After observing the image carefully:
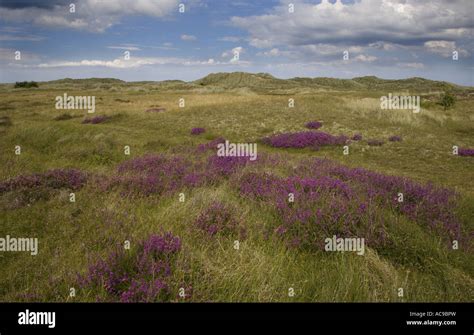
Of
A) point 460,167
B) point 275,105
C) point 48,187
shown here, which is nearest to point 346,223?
point 48,187

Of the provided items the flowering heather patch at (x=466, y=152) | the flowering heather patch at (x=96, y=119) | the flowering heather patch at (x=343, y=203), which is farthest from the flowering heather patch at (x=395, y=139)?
the flowering heather patch at (x=96, y=119)

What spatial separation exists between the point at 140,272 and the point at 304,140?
16412 mm

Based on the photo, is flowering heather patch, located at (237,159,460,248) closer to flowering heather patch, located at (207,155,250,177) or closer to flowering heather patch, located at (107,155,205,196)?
flowering heather patch, located at (207,155,250,177)

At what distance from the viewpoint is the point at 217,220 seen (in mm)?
5781

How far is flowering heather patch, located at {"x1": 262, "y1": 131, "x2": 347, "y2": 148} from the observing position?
749 inches

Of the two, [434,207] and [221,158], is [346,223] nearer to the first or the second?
[434,207]

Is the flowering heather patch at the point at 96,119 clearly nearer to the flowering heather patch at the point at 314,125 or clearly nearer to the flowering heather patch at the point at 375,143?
the flowering heather patch at the point at 314,125

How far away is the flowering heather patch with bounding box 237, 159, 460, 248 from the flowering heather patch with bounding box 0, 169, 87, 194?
A: 4416mm

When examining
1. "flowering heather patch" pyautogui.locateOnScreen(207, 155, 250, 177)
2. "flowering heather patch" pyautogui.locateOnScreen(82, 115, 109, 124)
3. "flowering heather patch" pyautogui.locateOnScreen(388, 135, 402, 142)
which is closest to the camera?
"flowering heather patch" pyautogui.locateOnScreen(207, 155, 250, 177)

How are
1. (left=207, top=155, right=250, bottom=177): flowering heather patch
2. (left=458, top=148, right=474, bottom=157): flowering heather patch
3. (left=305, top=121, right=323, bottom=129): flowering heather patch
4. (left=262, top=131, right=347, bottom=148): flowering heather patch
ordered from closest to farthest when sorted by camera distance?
(left=207, top=155, right=250, bottom=177): flowering heather patch → (left=458, top=148, right=474, bottom=157): flowering heather patch → (left=262, top=131, right=347, bottom=148): flowering heather patch → (left=305, top=121, right=323, bottom=129): flowering heather patch

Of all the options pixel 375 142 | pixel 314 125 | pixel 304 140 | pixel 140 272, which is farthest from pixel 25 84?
pixel 140 272

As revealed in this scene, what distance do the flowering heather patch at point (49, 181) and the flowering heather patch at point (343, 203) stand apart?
4.42m

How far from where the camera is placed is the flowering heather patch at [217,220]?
5.55 metres

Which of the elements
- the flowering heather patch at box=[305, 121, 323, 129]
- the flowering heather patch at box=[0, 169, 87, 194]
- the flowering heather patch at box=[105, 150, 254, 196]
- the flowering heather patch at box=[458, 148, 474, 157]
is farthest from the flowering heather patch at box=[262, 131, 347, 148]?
the flowering heather patch at box=[0, 169, 87, 194]
